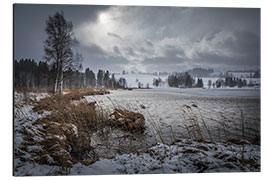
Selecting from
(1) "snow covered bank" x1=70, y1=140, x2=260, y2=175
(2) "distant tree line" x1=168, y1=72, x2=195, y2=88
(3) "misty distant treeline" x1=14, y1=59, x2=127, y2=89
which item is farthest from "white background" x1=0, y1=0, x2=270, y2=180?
(2) "distant tree line" x1=168, y1=72, x2=195, y2=88

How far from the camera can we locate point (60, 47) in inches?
102

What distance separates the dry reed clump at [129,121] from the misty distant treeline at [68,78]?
22.0 inches

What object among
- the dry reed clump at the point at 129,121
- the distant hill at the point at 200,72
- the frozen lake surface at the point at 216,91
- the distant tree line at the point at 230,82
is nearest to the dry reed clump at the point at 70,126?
the dry reed clump at the point at 129,121

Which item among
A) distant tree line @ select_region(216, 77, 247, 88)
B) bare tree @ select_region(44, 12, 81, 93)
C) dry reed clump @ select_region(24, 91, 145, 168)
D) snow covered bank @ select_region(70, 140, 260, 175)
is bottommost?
snow covered bank @ select_region(70, 140, 260, 175)

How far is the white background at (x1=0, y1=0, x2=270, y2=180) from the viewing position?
206 centimetres

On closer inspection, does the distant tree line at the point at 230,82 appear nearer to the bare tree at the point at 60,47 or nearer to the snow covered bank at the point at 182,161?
the snow covered bank at the point at 182,161

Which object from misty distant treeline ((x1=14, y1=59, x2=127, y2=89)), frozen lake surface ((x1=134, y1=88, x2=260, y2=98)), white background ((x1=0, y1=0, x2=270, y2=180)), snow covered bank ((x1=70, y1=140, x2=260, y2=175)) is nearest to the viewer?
snow covered bank ((x1=70, y1=140, x2=260, y2=175))

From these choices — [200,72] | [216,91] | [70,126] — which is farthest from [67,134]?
[216,91]

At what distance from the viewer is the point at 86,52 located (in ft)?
8.27

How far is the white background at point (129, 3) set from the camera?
2.06m

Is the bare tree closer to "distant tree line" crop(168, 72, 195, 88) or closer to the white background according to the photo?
the white background

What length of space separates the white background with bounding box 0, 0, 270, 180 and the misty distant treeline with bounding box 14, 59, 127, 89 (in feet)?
0.88

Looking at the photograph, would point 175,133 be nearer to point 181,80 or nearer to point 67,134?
point 181,80
